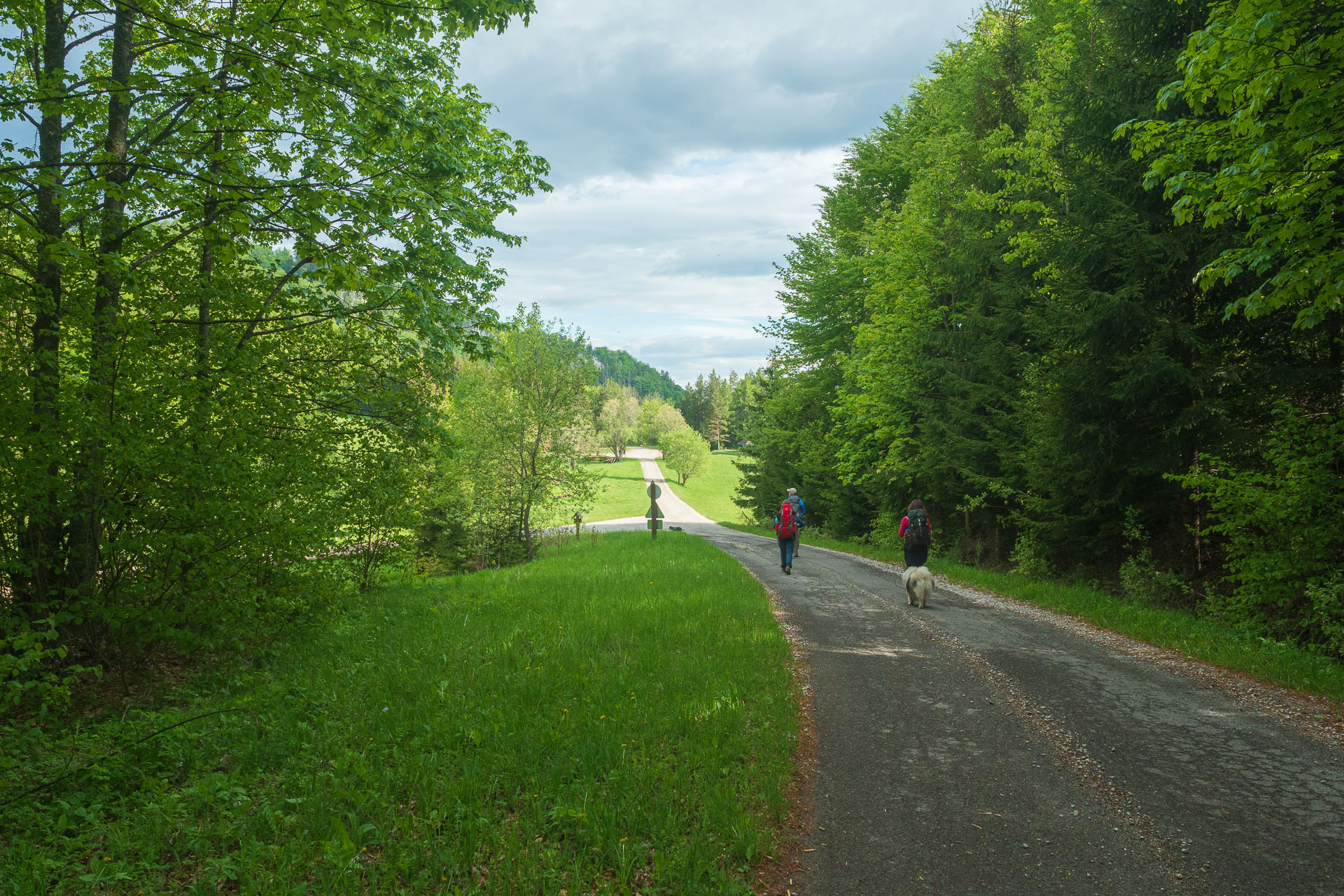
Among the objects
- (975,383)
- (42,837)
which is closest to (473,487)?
(975,383)

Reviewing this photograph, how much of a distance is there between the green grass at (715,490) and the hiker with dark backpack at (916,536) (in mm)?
33507

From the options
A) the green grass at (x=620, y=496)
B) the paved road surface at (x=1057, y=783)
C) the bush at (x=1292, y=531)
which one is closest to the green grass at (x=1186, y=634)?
the bush at (x=1292, y=531)

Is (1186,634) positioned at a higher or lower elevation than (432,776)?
higher

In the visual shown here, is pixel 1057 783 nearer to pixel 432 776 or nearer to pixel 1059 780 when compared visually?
pixel 1059 780

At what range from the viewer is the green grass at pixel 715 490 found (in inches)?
2522

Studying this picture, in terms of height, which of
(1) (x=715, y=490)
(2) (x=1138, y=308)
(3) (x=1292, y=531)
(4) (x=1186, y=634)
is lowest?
(1) (x=715, y=490)

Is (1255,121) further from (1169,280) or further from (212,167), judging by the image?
(212,167)

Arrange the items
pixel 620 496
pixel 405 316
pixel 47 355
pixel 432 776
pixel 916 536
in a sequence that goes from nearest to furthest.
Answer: pixel 432 776
pixel 47 355
pixel 405 316
pixel 916 536
pixel 620 496

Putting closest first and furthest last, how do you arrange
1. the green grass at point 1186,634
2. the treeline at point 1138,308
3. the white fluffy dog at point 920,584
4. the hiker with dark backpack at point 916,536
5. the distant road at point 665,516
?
the green grass at point 1186,634, the treeline at point 1138,308, the white fluffy dog at point 920,584, the hiker with dark backpack at point 916,536, the distant road at point 665,516

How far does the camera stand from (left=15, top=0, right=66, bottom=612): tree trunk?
5012 millimetres

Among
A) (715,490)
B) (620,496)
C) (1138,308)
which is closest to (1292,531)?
(1138,308)

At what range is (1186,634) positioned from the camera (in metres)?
8.37

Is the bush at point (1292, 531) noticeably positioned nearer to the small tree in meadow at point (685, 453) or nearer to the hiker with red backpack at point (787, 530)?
the hiker with red backpack at point (787, 530)

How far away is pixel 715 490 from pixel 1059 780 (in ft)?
259
